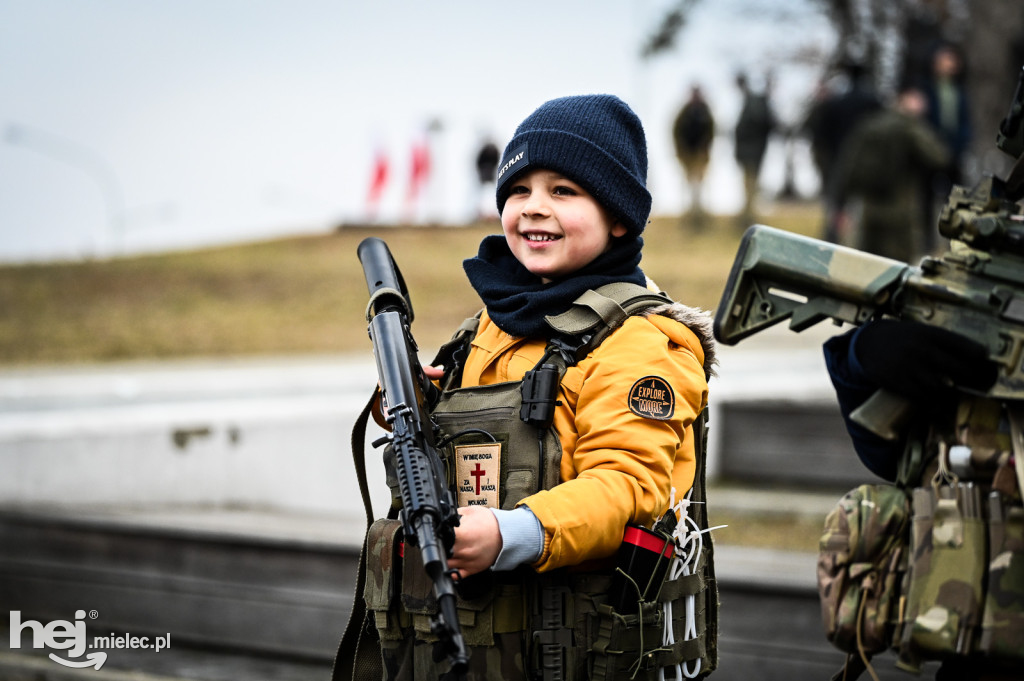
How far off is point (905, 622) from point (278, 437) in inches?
168

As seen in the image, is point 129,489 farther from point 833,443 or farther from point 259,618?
point 833,443

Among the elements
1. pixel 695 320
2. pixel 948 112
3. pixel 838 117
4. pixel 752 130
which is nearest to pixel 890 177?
pixel 948 112

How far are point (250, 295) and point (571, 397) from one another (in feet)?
47.4

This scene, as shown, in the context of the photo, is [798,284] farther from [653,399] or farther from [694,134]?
[694,134]

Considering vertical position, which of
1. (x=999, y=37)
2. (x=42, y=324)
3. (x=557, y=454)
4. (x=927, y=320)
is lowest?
(x=42, y=324)

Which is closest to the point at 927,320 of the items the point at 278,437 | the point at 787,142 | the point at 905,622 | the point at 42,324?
the point at 905,622

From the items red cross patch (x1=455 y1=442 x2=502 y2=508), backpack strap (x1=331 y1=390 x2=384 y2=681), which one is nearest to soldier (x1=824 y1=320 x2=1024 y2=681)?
red cross patch (x1=455 y1=442 x2=502 y2=508)

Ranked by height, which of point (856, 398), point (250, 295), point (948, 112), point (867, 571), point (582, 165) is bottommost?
point (250, 295)

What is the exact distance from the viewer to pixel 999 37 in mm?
15219

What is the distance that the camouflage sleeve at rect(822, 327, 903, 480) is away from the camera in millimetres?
2146

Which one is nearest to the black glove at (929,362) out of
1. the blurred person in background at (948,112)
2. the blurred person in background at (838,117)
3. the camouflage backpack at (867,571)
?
the camouflage backpack at (867,571)

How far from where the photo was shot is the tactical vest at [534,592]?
2334 millimetres

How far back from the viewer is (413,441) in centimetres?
228

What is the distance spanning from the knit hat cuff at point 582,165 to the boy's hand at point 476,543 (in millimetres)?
723
